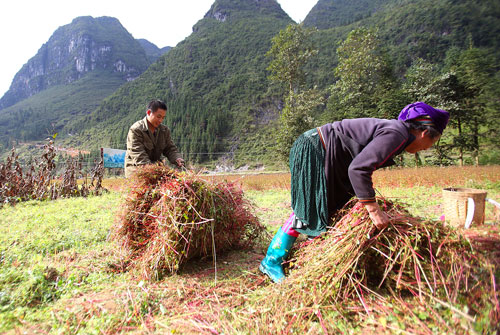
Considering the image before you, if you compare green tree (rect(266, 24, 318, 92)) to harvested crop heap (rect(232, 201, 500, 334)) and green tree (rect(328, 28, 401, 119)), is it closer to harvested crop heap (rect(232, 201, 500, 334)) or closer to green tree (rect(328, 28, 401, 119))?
green tree (rect(328, 28, 401, 119))

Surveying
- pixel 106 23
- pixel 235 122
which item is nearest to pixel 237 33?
pixel 235 122

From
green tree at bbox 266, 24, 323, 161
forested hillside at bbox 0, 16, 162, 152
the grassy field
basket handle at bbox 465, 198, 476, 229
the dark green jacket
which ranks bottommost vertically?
the grassy field

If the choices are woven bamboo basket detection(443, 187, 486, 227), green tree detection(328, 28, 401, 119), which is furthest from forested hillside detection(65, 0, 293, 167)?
woven bamboo basket detection(443, 187, 486, 227)

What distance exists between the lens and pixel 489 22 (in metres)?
40.9

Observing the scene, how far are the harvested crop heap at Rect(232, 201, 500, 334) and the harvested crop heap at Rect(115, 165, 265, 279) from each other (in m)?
0.74

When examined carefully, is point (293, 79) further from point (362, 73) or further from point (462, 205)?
point (462, 205)

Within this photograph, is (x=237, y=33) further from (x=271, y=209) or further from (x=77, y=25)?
(x=77, y=25)

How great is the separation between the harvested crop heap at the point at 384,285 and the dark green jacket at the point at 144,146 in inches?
80.2

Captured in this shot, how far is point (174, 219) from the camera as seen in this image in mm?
1970

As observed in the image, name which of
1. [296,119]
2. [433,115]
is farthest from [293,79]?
[433,115]

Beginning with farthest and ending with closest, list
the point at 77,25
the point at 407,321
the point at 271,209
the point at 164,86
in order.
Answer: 1. the point at 77,25
2. the point at 164,86
3. the point at 271,209
4. the point at 407,321

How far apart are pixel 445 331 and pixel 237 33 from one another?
126m

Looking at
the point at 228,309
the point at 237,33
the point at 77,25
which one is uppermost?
the point at 77,25

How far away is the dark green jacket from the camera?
9.34ft
